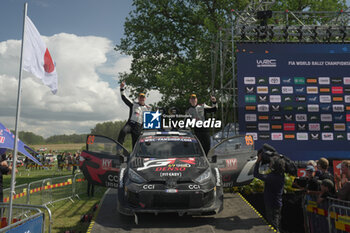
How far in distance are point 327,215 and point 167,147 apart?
346cm

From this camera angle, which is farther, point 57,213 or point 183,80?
point 183,80

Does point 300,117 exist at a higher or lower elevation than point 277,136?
higher

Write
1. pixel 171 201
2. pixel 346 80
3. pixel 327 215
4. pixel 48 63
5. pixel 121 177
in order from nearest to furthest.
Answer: pixel 171 201, pixel 121 177, pixel 327 215, pixel 48 63, pixel 346 80

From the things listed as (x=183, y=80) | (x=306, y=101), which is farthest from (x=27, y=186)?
(x=183, y=80)

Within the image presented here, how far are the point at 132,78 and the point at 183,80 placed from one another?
6162mm

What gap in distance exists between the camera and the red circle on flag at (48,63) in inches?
245

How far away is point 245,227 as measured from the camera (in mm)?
4977

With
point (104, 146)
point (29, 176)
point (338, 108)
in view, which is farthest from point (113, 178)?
point (29, 176)

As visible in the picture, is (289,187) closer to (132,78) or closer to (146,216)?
(146,216)

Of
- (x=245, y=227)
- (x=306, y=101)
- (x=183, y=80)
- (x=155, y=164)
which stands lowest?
(x=245, y=227)

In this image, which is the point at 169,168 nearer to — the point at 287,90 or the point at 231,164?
the point at 231,164

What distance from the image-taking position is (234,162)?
6.68 metres

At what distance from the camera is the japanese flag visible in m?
5.68

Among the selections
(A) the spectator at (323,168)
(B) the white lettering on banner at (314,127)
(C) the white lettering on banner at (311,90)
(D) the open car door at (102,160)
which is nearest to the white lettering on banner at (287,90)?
(C) the white lettering on banner at (311,90)
